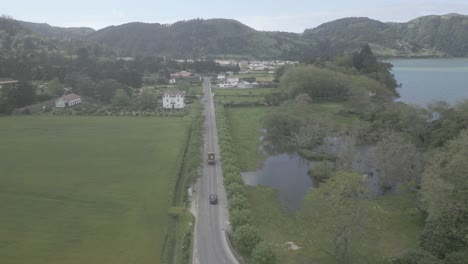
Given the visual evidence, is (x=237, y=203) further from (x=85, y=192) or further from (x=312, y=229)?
(x=85, y=192)

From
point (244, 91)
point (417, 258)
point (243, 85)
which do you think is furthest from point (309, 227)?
point (243, 85)

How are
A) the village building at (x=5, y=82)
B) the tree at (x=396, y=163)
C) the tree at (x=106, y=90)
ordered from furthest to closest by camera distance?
the tree at (x=106, y=90), the village building at (x=5, y=82), the tree at (x=396, y=163)

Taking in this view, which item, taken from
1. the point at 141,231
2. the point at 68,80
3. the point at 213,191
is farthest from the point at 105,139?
the point at 68,80

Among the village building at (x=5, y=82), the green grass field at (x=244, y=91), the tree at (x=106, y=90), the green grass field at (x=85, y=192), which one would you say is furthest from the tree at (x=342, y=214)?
the village building at (x=5, y=82)

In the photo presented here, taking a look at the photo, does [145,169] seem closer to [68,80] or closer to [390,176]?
[390,176]

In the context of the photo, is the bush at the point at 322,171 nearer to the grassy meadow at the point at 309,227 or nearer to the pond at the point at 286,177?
the pond at the point at 286,177

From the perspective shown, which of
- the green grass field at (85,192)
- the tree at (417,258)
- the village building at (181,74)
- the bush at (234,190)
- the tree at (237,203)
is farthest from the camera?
the village building at (181,74)
